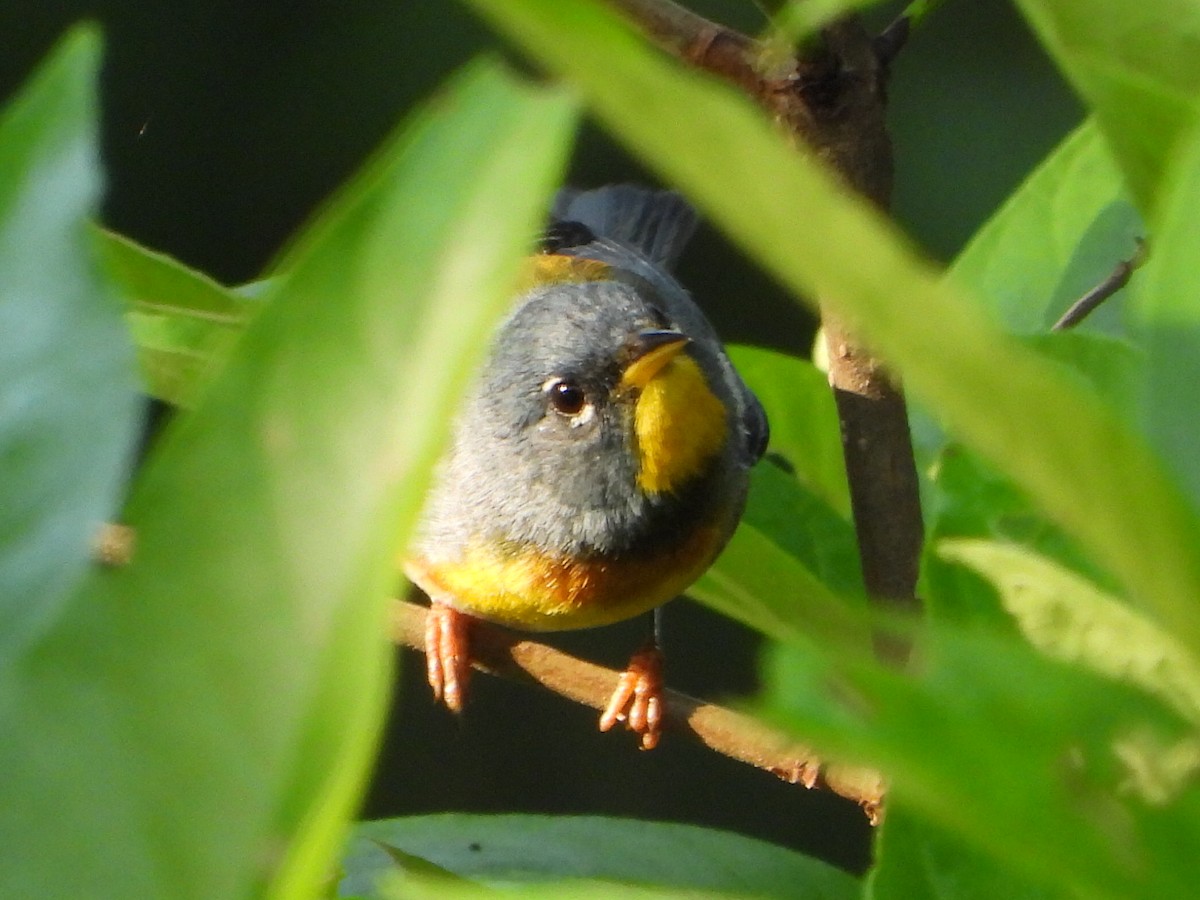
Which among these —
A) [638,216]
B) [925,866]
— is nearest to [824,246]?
[925,866]

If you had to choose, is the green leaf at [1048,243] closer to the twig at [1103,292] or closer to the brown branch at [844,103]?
the twig at [1103,292]

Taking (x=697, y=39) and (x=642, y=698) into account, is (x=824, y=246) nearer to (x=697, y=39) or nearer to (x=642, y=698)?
(x=697, y=39)

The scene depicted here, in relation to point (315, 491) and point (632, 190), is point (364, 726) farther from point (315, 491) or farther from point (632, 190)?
point (632, 190)

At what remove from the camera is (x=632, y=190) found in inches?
75.7

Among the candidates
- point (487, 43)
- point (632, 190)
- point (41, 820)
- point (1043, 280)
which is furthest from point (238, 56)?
point (41, 820)

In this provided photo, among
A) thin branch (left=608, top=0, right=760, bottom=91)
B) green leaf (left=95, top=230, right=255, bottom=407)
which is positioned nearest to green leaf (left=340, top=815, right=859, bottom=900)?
green leaf (left=95, top=230, right=255, bottom=407)

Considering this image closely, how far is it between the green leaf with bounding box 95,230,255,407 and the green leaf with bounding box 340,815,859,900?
0.19 m

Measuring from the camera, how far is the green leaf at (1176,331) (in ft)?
0.95

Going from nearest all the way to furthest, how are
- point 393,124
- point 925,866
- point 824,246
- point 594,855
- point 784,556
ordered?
1. point 824,246
2. point 925,866
3. point 594,855
4. point 784,556
5. point 393,124

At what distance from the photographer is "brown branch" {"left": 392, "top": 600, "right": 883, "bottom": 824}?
64cm

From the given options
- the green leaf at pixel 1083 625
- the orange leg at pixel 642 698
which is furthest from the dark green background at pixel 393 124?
the green leaf at pixel 1083 625

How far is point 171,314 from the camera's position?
61 centimetres

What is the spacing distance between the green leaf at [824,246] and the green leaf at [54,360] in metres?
0.12

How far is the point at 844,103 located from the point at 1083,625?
14.3 inches
